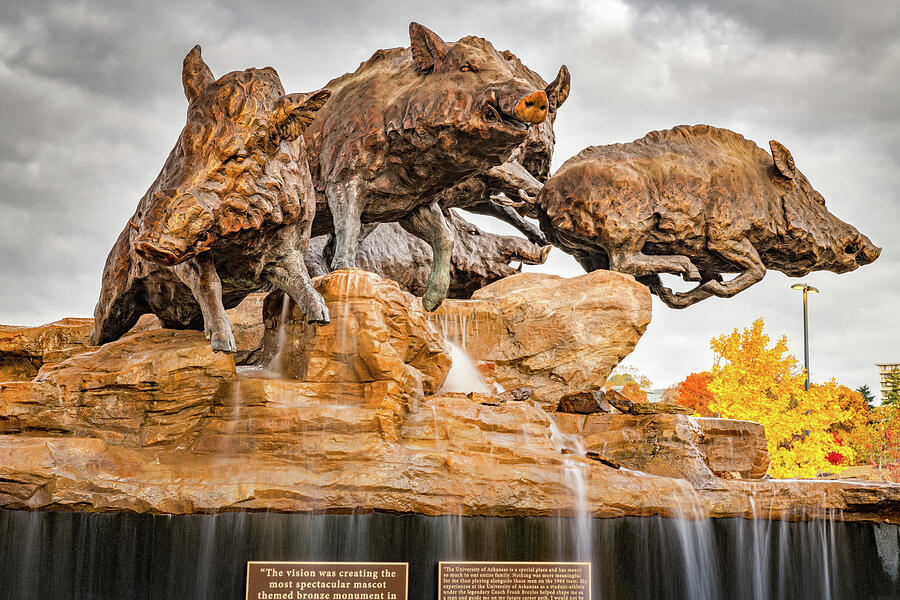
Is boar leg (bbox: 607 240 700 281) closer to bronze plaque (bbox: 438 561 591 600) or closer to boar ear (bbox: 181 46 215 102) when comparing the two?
bronze plaque (bbox: 438 561 591 600)

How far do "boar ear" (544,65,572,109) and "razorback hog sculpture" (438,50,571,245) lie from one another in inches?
86.7

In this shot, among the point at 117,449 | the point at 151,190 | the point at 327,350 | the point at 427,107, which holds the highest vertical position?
the point at 427,107

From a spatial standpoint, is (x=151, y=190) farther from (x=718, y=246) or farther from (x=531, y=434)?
(x=718, y=246)

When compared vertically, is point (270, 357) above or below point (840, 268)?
below

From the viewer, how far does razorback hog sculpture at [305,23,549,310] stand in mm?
9031

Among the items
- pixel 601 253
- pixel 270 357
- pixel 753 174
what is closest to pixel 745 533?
pixel 270 357

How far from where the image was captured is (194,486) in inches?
223

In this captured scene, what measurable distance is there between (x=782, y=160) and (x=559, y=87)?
6.37 metres

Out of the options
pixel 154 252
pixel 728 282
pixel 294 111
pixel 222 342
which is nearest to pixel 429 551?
pixel 222 342

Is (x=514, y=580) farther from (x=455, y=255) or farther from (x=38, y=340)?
(x=455, y=255)

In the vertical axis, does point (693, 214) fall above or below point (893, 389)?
above

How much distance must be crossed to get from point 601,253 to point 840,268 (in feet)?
17.8

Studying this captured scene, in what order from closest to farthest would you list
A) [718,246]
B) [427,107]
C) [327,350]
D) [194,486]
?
[194,486] < [327,350] < [427,107] < [718,246]

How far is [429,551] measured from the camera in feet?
19.7
